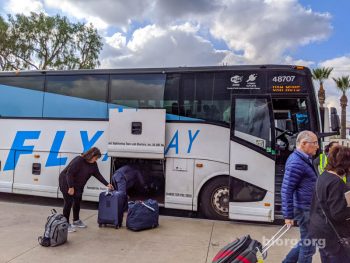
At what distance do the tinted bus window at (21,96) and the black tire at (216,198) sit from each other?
14.7 ft

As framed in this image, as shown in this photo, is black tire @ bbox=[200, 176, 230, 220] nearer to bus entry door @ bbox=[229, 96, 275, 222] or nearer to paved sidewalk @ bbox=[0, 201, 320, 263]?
paved sidewalk @ bbox=[0, 201, 320, 263]

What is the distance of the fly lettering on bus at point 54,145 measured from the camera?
7.83 meters

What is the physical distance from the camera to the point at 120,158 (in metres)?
8.38

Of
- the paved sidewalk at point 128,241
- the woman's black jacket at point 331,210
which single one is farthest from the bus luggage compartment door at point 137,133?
the woman's black jacket at point 331,210

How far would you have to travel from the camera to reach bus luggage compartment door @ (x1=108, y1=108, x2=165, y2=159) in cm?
778

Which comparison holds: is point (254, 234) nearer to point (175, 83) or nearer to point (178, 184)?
point (178, 184)

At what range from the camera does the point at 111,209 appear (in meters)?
6.78

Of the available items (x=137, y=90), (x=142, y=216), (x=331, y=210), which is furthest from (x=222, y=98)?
(x=331, y=210)

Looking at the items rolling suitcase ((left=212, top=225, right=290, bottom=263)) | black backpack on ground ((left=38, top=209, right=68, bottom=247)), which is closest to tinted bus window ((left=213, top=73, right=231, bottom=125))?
black backpack on ground ((left=38, top=209, right=68, bottom=247))

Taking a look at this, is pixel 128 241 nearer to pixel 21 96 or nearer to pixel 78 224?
pixel 78 224

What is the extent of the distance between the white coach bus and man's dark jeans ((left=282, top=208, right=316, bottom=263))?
9.70ft

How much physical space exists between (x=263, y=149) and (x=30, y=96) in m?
5.78

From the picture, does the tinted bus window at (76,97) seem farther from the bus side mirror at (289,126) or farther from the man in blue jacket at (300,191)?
the man in blue jacket at (300,191)

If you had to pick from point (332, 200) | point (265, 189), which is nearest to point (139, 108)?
point (265, 189)
